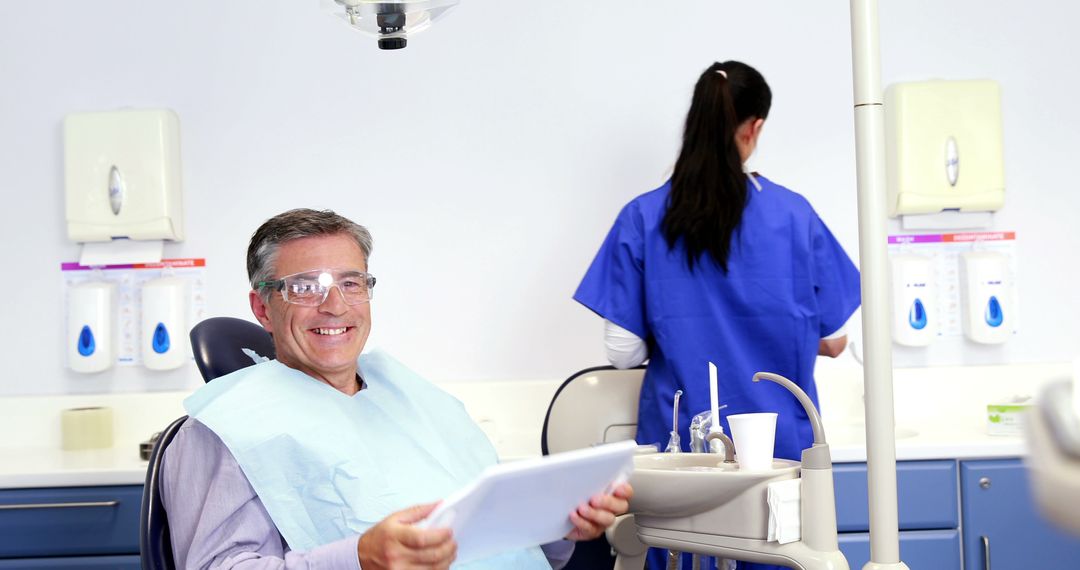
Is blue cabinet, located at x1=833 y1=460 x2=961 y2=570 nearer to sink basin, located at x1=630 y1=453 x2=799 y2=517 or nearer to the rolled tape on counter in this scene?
sink basin, located at x1=630 y1=453 x2=799 y2=517

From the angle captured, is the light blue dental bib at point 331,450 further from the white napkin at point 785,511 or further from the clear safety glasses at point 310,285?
the white napkin at point 785,511

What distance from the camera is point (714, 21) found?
3.07 m

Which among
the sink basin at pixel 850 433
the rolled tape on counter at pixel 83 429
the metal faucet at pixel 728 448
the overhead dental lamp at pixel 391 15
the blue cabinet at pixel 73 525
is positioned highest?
the overhead dental lamp at pixel 391 15

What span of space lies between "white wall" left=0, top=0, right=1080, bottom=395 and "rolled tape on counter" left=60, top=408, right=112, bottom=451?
0.14 meters

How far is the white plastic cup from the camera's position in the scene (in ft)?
5.30

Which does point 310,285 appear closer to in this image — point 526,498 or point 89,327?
point 526,498

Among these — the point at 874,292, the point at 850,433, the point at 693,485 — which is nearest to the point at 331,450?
the point at 693,485

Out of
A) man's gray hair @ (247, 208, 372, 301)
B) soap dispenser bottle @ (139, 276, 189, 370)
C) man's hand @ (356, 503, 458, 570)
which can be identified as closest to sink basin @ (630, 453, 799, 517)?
man's hand @ (356, 503, 458, 570)

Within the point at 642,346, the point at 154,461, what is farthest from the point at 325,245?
the point at 642,346

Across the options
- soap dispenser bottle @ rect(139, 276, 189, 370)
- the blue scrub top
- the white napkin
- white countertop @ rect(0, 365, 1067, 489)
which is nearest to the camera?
the white napkin

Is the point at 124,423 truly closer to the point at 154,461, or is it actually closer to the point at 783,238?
the point at 154,461

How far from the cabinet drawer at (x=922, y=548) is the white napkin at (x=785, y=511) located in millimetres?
1076

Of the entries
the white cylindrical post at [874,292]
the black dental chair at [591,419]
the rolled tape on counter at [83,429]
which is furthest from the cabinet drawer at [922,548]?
the rolled tape on counter at [83,429]

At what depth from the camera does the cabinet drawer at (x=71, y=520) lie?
2609mm
